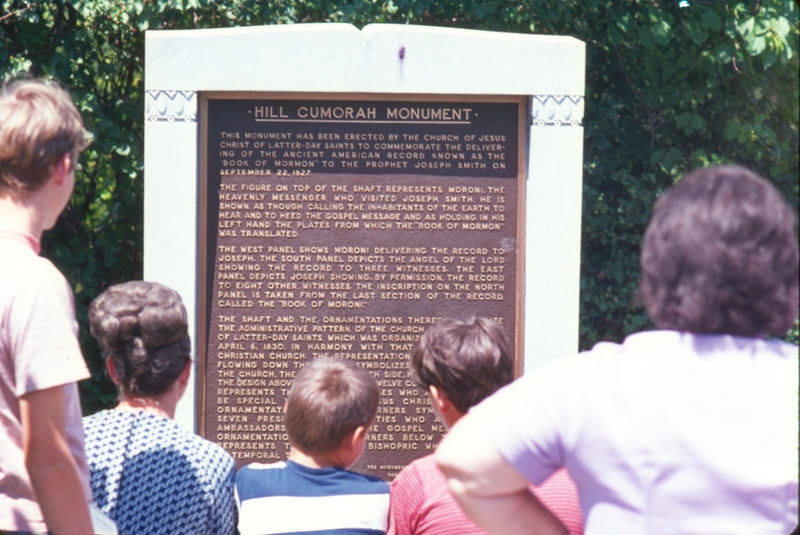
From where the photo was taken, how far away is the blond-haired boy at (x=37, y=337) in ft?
6.15

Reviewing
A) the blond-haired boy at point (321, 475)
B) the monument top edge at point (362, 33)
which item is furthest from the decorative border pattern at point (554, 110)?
the blond-haired boy at point (321, 475)

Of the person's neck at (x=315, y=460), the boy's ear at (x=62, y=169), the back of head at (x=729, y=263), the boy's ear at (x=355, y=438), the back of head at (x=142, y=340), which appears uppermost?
the boy's ear at (x=62, y=169)

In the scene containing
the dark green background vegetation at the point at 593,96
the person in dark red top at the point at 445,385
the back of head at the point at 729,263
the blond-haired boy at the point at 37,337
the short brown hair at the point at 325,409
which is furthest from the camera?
the dark green background vegetation at the point at 593,96

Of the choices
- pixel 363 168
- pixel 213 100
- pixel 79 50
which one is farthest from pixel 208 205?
pixel 79 50

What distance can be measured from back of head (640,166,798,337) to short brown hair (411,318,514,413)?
1086 mm

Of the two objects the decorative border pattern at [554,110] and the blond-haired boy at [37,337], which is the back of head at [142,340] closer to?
the blond-haired boy at [37,337]

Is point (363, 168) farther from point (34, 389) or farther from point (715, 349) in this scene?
point (715, 349)

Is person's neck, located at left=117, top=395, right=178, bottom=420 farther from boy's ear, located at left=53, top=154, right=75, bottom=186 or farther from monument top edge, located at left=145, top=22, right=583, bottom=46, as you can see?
monument top edge, located at left=145, top=22, right=583, bottom=46

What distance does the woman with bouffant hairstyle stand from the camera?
249 centimetres

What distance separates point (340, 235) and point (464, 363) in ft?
5.92

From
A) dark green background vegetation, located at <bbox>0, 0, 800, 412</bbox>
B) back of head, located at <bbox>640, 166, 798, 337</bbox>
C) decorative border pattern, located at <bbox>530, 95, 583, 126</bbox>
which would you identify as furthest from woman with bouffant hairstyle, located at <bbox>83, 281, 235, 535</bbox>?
dark green background vegetation, located at <bbox>0, 0, 800, 412</bbox>

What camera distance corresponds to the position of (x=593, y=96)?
270 inches

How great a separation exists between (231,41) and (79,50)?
103 inches

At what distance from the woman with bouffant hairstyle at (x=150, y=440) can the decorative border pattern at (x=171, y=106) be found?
1635 mm
